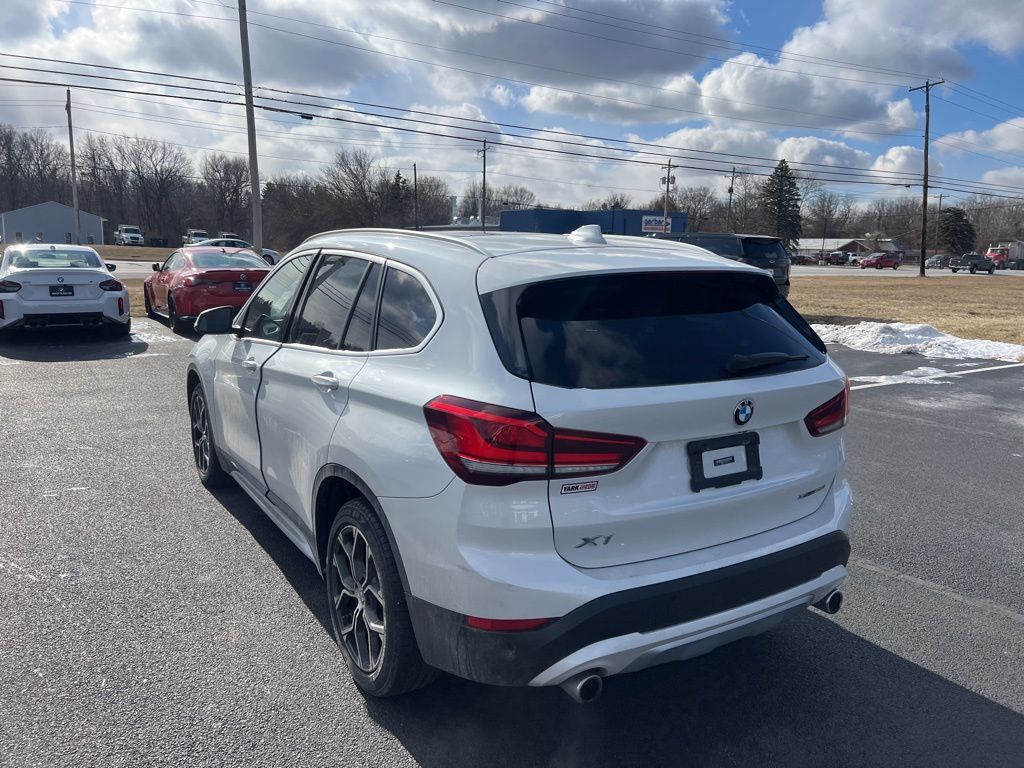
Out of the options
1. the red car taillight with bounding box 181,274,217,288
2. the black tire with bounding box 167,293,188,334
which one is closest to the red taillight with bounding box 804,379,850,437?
the red car taillight with bounding box 181,274,217,288

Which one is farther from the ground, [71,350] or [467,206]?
[467,206]

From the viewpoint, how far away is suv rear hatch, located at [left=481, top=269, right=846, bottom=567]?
239cm

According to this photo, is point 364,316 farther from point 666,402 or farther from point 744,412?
point 744,412

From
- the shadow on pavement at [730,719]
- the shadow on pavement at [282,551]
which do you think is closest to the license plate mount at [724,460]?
the shadow on pavement at [730,719]

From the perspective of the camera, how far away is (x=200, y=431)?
5410 mm

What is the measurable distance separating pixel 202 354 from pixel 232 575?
1690 mm

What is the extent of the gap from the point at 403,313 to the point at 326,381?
464mm

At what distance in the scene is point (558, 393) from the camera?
7.77 ft

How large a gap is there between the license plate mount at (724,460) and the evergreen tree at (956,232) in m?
120

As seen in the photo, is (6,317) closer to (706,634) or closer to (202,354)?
(202,354)

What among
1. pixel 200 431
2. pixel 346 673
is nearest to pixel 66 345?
pixel 200 431

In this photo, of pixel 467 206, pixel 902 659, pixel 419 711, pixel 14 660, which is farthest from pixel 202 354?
pixel 467 206

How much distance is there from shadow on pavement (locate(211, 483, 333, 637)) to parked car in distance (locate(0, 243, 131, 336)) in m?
7.97

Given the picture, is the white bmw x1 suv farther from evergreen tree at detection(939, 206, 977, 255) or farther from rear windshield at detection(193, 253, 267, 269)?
evergreen tree at detection(939, 206, 977, 255)
